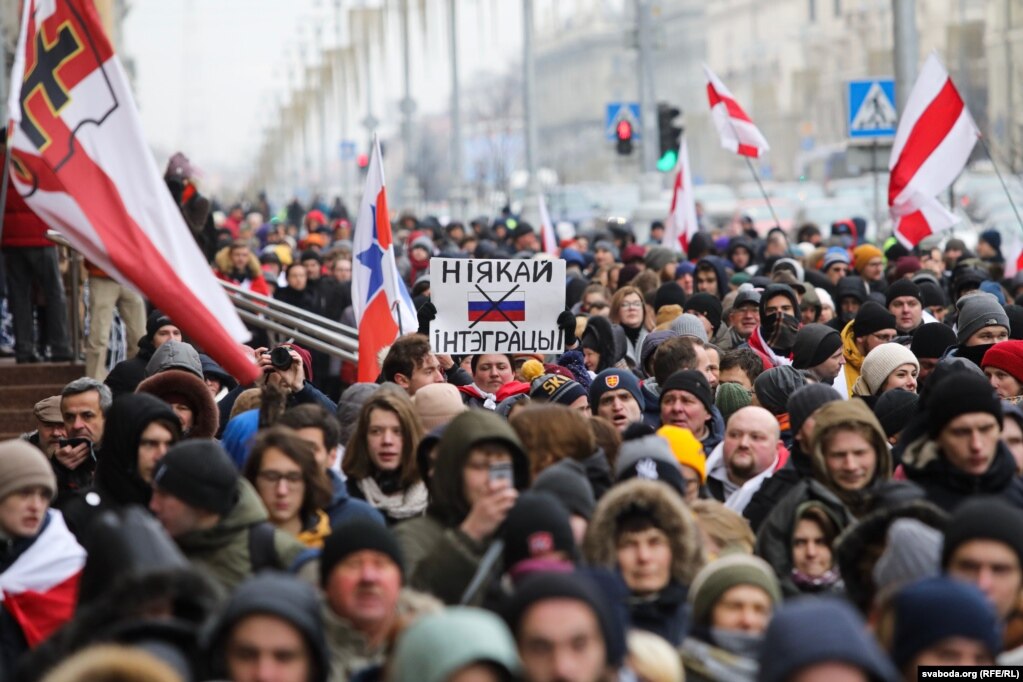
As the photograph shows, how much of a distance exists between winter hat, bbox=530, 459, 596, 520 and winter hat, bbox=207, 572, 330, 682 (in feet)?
4.63

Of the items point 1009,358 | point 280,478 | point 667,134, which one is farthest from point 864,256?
point 280,478

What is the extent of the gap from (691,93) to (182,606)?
112 meters

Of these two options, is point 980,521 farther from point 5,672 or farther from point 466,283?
point 466,283

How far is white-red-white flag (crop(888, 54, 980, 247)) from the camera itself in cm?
1647

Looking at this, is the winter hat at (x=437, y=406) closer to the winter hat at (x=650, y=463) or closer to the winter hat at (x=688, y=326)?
the winter hat at (x=650, y=463)

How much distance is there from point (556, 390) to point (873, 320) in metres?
2.39

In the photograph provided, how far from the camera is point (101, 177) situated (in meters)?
8.21

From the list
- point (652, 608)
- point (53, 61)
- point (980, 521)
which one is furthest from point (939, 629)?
point (53, 61)

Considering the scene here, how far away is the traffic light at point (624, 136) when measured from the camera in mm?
28531

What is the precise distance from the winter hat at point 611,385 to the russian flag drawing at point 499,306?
6.08 ft

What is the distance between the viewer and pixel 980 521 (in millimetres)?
5801

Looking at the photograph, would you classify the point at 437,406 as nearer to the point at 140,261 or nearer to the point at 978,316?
the point at 140,261

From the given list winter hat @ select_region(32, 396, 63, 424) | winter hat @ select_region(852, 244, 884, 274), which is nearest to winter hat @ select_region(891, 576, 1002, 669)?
winter hat @ select_region(32, 396, 63, 424)

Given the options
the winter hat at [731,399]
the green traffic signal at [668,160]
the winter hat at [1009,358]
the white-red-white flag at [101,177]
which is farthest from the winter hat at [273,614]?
the green traffic signal at [668,160]
